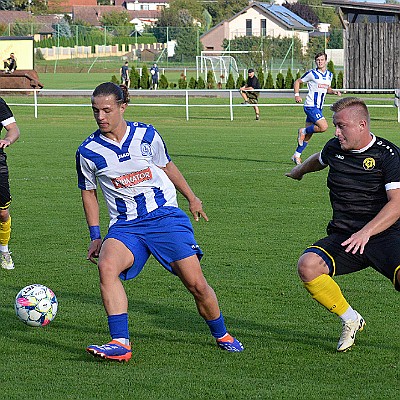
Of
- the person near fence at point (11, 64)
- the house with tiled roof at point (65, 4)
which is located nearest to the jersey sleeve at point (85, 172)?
the person near fence at point (11, 64)

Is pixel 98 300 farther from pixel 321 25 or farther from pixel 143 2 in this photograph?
pixel 143 2

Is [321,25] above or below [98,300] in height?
above

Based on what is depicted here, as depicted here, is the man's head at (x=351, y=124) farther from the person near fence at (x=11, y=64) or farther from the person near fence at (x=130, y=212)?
the person near fence at (x=11, y=64)

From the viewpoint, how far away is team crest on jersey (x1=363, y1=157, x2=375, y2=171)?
238 inches

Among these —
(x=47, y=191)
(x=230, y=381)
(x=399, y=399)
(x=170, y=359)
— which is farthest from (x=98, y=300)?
(x=47, y=191)

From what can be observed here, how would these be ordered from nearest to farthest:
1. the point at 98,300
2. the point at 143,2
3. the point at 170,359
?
1. the point at 170,359
2. the point at 98,300
3. the point at 143,2

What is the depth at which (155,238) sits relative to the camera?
6.14 metres

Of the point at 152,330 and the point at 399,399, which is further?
the point at 152,330

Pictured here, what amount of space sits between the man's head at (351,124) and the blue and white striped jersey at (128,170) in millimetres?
1181

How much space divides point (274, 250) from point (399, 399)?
4.82 metres

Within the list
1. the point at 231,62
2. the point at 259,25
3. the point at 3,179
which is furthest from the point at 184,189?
the point at 259,25

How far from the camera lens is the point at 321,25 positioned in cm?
12750

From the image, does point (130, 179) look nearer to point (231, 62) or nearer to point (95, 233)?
point (95, 233)

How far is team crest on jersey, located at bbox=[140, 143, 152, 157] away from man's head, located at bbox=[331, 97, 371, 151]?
1.24 m
